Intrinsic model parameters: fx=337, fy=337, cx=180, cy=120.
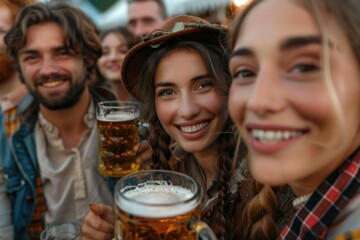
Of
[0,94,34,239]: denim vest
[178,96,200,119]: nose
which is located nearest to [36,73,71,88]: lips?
[0,94,34,239]: denim vest

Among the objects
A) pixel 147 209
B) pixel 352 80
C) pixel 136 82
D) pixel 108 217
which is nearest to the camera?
pixel 352 80

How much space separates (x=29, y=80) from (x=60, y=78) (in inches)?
8.6

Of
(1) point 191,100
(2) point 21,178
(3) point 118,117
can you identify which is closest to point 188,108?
(1) point 191,100

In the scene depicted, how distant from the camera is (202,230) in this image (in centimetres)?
87

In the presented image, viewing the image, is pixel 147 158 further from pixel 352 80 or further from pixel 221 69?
pixel 352 80

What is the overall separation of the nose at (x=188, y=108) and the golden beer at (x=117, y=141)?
0.45 meters

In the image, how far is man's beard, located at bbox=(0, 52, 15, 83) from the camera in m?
2.78

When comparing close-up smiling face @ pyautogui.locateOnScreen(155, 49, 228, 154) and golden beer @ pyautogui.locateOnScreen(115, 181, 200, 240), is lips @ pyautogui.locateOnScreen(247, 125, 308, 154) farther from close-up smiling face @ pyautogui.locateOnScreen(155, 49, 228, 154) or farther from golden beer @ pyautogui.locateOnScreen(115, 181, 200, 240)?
close-up smiling face @ pyautogui.locateOnScreen(155, 49, 228, 154)

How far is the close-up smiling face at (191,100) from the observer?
4.70ft

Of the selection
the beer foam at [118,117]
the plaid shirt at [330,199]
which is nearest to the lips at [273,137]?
the plaid shirt at [330,199]

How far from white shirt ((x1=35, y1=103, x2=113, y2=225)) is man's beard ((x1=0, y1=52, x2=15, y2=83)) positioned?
853 millimetres

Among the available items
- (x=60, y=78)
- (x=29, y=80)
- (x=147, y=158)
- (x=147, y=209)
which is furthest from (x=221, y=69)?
(x=29, y=80)

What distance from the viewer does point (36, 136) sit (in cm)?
233

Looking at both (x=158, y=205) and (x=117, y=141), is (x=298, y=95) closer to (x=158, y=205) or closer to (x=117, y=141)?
(x=158, y=205)
